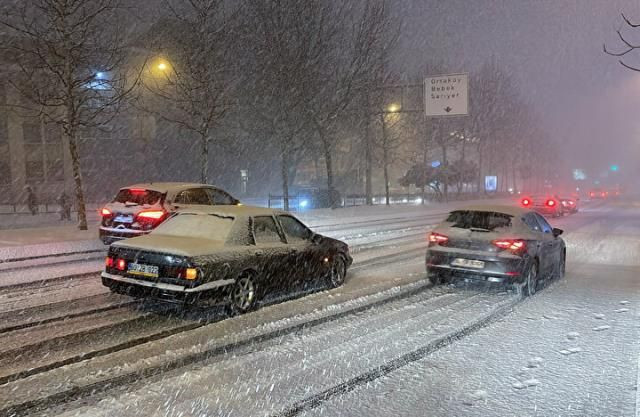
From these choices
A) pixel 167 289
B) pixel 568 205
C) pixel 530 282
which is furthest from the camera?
pixel 568 205

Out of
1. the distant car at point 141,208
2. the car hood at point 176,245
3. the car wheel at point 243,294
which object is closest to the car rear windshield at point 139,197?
the distant car at point 141,208

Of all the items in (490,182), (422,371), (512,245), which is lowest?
(422,371)

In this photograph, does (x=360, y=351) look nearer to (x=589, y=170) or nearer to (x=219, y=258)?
(x=219, y=258)

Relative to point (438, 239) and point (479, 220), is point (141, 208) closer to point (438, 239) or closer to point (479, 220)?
point (438, 239)

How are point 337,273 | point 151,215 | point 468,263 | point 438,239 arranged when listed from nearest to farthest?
point 468,263 → point 337,273 → point 438,239 → point 151,215

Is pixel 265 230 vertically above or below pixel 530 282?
above

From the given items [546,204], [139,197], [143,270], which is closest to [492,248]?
[143,270]

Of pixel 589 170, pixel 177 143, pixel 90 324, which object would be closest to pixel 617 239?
pixel 90 324

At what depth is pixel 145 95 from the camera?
40375mm

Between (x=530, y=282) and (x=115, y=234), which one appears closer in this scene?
(x=530, y=282)

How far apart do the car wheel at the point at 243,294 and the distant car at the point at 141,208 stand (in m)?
4.69

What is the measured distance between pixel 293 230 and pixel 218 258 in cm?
204

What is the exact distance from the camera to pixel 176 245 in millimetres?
6879

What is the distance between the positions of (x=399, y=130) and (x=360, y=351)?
41.2m
